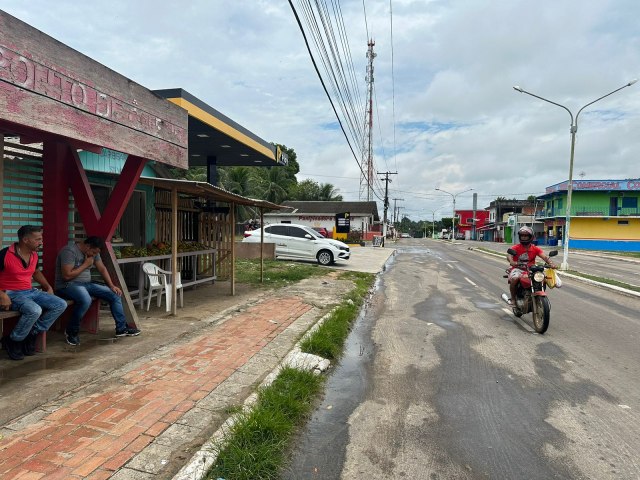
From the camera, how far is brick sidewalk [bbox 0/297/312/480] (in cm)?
282

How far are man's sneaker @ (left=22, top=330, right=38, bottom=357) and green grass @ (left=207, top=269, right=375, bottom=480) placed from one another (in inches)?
110

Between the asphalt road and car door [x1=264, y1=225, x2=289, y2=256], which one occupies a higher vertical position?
car door [x1=264, y1=225, x2=289, y2=256]

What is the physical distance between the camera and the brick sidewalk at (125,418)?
282 cm

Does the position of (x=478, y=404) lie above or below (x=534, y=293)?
below

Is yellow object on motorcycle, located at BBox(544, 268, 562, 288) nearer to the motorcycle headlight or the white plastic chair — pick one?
the motorcycle headlight

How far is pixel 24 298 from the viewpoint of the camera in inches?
184

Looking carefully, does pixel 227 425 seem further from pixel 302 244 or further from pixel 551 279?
pixel 302 244

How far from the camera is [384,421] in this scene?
376 cm

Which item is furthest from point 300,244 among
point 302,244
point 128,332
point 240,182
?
point 240,182

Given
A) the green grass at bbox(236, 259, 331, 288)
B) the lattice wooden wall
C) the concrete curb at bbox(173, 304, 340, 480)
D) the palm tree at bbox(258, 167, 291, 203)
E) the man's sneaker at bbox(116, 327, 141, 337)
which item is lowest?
the green grass at bbox(236, 259, 331, 288)

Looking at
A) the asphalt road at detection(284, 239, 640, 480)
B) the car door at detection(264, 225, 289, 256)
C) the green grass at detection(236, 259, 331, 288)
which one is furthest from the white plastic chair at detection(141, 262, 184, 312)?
the car door at detection(264, 225, 289, 256)

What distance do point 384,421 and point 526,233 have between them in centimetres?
505

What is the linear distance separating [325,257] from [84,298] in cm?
1283

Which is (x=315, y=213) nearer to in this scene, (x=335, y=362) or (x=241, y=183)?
(x=241, y=183)
